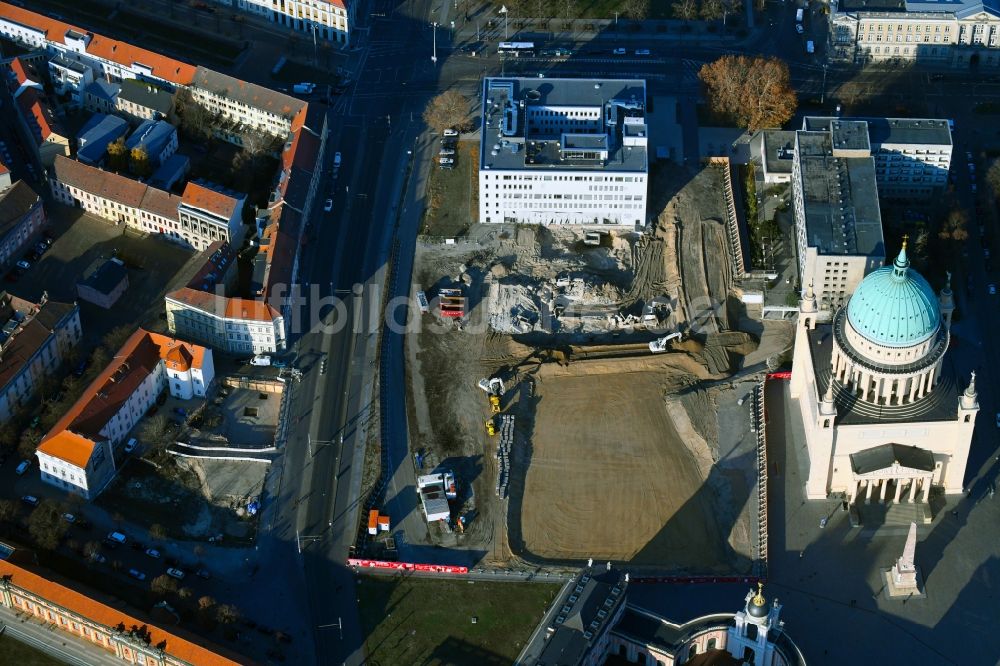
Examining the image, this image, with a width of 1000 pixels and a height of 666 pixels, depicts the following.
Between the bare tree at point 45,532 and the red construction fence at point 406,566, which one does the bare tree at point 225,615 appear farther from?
the bare tree at point 45,532

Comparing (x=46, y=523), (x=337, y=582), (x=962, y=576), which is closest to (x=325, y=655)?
(x=337, y=582)

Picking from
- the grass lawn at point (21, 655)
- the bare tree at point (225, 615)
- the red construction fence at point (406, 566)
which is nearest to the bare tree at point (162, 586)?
the bare tree at point (225, 615)

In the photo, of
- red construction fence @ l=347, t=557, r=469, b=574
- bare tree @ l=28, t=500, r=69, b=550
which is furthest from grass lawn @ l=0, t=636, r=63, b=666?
red construction fence @ l=347, t=557, r=469, b=574

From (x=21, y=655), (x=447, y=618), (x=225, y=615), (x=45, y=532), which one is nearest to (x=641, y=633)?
(x=447, y=618)

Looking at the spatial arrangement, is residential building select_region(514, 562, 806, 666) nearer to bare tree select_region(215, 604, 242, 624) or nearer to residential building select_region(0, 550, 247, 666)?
bare tree select_region(215, 604, 242, 624)

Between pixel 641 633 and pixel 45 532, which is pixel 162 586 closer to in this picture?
pixel 45 532

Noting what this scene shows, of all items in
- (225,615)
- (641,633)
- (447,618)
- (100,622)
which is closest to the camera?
(641,633)
